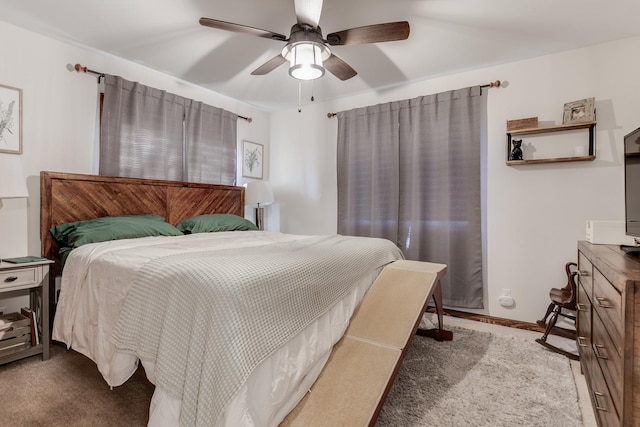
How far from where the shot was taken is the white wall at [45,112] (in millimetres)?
2398

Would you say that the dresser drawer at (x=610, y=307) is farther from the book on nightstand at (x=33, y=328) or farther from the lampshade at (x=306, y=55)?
the book on nightstand at (x=33, y=328)

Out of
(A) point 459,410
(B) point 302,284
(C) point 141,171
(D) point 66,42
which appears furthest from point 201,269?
(D) point 66,42

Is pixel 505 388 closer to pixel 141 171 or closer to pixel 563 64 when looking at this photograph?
pixel 563 64

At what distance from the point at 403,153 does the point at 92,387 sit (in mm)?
3365

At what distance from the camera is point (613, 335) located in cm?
117

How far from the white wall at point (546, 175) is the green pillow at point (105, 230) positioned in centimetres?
308

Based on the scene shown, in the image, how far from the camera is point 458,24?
7.90ft

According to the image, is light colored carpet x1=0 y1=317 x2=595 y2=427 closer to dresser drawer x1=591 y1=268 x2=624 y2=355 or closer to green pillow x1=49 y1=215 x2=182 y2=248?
dresser drawer x1=591 y1=268 x2=624 y2=355

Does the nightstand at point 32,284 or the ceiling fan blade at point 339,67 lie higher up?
the ceiling fan blade at point 339,67

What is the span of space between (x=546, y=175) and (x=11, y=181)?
14.0 ft

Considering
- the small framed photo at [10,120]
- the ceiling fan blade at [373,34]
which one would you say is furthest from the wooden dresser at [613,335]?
the small framed photo at [10,120]

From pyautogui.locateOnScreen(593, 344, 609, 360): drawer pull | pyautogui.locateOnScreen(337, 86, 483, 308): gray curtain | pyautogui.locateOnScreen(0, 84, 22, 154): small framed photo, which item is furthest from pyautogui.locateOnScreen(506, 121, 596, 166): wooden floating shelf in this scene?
pyautogui.locateOnScreen(0, 84, 22, 154): small framed photo

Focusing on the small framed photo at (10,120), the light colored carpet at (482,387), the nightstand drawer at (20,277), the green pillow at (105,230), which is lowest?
the light colored carpet at (482,387)

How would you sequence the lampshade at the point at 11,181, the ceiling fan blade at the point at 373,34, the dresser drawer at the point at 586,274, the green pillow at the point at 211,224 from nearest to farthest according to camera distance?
1. the dresser drawer at the point at 586,274
2. the ceiling fan blade at the point at 373,34
3. the lampshade at the point at 11,181
4. the green pillow at the point at 211,224
